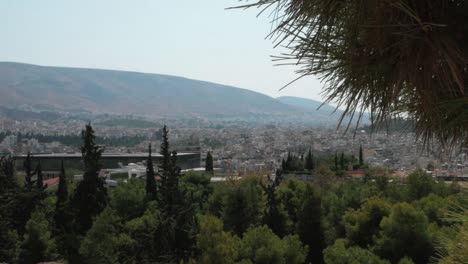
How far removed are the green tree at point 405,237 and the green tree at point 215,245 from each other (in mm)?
4145

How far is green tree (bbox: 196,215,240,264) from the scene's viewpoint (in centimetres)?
1293

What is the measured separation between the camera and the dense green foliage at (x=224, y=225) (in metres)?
14.5

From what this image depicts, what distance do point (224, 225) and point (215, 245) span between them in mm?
7188

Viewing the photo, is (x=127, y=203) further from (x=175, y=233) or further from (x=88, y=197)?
(x=175, y=233)

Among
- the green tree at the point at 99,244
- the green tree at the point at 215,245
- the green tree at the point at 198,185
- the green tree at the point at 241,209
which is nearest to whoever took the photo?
the green tree at the point at 215,245

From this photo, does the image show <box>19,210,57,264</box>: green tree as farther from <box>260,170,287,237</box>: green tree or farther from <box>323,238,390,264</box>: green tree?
<box>323,238,390,264</box>: green tree

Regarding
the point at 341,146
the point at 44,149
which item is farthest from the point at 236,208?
the point at 44,149

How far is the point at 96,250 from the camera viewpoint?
1498 cm

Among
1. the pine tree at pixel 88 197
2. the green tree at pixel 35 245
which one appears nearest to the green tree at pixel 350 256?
the pine tree at pixel 88 197

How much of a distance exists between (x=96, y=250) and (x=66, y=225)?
6.69 metres

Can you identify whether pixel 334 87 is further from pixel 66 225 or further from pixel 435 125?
pixel 66 225

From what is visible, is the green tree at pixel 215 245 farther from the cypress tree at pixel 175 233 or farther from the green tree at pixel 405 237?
the green tree at pixel 405 237

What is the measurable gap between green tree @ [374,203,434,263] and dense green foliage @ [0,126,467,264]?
3 cm

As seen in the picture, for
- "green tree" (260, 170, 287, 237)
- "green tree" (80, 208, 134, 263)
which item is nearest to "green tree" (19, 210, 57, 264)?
"green tree" (80, 208, 134, 263)
